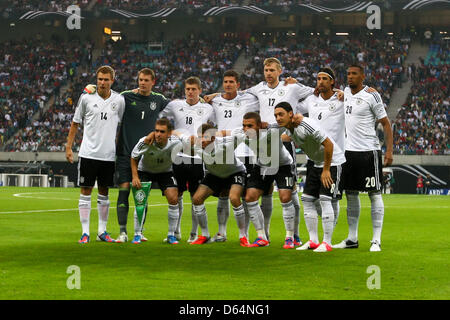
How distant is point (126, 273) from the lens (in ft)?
27.0

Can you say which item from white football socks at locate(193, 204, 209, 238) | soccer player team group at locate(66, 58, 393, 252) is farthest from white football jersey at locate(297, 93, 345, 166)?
white football socks at locate(193, 204, 209, 238)

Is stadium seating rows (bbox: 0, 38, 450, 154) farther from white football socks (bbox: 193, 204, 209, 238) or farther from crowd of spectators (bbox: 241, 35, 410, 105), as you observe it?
white football socks (bbox: 193, 204, 209, 238)

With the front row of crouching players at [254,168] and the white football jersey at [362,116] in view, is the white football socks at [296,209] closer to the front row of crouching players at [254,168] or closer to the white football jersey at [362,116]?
the front row of crouching players at [254,168]

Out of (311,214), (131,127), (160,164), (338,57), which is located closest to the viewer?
(311,214)

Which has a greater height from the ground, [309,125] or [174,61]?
[174,61]

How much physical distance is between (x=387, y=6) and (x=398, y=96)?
5.82m

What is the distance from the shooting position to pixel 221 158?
36.2ft

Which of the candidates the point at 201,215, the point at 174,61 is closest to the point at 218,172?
the point at 201,215

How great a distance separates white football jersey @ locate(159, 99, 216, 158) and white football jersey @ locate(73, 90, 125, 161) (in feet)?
2.82

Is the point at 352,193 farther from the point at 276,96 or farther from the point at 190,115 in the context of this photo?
the point at 190,115

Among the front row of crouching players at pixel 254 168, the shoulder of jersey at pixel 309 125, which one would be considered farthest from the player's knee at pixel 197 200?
the shoulder of jersey at pixel 309 125

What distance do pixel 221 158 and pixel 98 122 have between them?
1.89 m

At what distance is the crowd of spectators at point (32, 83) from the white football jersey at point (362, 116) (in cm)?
3538
